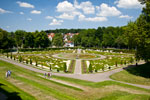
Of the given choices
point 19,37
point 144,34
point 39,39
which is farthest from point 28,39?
point 144,34

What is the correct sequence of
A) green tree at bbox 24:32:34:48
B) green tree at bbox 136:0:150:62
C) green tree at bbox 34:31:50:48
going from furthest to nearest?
green tree at bbox 34:31:50:48 → green tree at bbox 24:32:34:48 → green tree at bbox 136:0:150:62

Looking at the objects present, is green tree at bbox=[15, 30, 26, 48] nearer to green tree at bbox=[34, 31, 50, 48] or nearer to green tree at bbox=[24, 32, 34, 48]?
green tree at bbox=[24, 32, 34, 48]

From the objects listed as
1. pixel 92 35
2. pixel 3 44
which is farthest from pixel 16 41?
pixel 92 35

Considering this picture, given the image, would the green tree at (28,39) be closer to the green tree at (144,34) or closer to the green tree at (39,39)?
the green tree at (39,39)

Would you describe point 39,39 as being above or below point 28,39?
above

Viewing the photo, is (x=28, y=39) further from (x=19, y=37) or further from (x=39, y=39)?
(x=39, y=39)

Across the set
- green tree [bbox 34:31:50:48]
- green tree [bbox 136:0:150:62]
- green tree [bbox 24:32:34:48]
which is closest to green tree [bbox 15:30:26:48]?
→ green tree [bbox 24:32:34:48]

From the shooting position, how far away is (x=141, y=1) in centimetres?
2872

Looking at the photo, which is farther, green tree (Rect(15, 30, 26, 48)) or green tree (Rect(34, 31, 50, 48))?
green tree (Rect(34, 31, 50, 48))

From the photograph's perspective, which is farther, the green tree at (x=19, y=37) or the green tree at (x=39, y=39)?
the green tree at (x=39, y=39)

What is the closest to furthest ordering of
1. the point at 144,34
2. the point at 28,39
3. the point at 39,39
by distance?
the point at 144,34, the point at 28,39, the point at 39,39

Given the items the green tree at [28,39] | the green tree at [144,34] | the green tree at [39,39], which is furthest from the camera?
the green tree at [39,39]

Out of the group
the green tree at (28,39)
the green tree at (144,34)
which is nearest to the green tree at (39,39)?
the green tree at (28,39)

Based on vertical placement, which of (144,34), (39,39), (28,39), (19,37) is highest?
(19,37)
